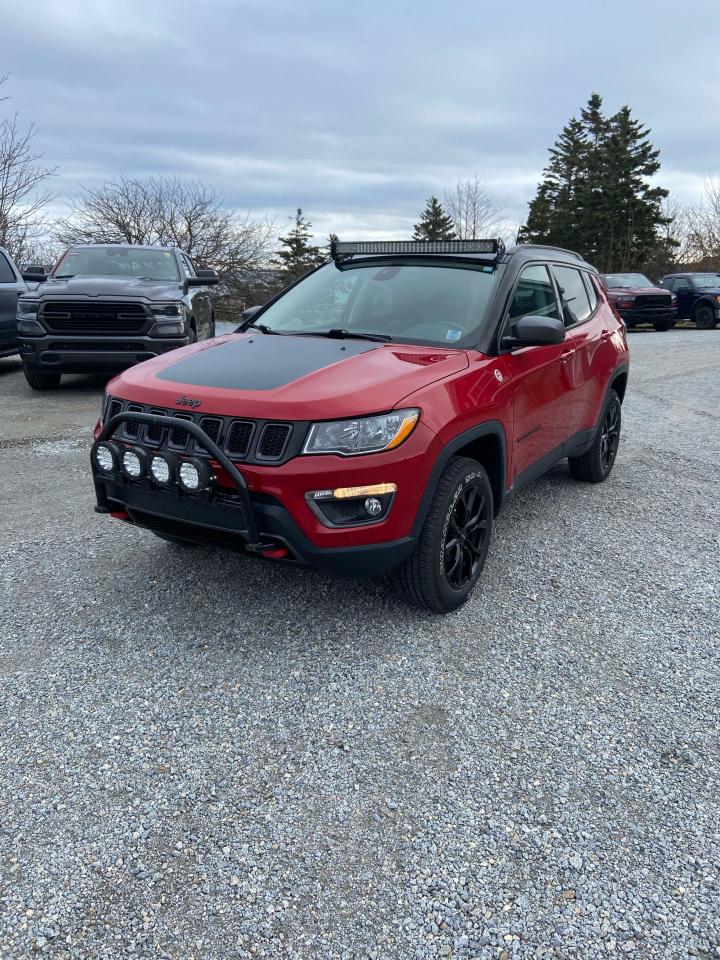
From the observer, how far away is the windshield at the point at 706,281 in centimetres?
2106

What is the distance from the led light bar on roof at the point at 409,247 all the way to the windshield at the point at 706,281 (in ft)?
64.3

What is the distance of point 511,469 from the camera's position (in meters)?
3.87

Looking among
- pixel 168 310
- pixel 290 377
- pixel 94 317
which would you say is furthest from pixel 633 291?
pixel 290 377

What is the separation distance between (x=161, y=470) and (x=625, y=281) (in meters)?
20.6

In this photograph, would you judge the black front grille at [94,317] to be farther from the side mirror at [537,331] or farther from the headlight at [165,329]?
the side mirror at [537,331]

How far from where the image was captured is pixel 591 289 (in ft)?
18.2

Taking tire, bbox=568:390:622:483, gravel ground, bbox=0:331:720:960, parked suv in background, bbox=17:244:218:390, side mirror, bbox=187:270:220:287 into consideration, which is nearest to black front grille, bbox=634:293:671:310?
side mirror, bbox=187:270:220:287

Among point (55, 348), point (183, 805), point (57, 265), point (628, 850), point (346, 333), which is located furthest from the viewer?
point (57, 265)

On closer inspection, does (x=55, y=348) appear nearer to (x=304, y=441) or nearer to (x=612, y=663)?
(x=304, y=441)

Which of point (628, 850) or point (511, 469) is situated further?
Answer: point (511, 469)

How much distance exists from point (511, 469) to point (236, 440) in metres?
1.62

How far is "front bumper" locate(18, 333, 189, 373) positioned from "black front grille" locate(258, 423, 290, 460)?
5.50 metres

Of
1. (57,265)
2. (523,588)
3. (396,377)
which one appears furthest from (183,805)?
(57,265)

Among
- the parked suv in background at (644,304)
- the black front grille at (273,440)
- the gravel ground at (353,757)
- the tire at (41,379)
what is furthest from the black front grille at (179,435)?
the parked suv in background at (644,304)
